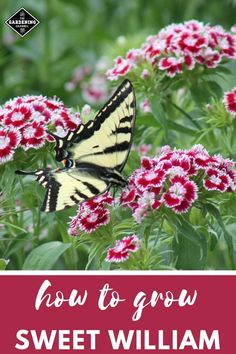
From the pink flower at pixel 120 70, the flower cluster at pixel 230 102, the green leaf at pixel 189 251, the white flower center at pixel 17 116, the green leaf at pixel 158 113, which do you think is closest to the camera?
the green leaf at pixel 189 251

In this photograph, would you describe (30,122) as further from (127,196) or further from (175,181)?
(175,181)

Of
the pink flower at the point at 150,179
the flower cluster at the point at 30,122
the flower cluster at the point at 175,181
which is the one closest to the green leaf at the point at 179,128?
the flower cluster at the point at 30,122

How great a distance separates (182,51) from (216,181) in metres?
0.76

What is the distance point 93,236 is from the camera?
2307mm

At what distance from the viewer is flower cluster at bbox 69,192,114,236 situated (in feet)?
7.36

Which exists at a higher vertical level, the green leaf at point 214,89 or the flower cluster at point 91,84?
the flower cluster at point 91,84

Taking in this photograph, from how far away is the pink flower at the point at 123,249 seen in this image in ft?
7.00

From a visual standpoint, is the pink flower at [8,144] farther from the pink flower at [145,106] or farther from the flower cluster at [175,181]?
the pink flower at [145,106]

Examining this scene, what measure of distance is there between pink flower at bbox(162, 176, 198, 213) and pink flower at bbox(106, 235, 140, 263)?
0.45ft

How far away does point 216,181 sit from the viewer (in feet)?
7.17

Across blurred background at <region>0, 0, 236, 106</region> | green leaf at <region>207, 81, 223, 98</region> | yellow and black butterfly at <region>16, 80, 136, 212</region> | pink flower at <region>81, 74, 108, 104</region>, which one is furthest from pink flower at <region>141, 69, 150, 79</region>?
pink flower at <region>81, 74, 108, 104</region>

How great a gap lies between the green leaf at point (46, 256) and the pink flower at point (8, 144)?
12.0 inches

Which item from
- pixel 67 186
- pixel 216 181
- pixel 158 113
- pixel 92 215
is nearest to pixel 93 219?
pixel 92 215

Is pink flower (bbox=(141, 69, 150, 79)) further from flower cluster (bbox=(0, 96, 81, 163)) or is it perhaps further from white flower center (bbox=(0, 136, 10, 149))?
white flower center (bbox=(0, 136, 10, 149))
